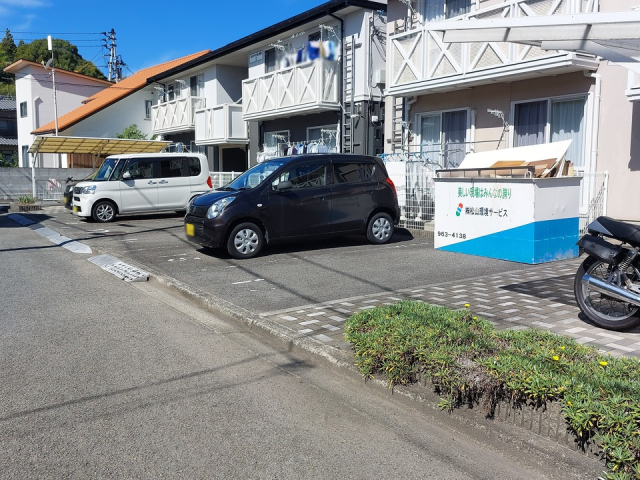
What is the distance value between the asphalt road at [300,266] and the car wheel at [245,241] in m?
0.19

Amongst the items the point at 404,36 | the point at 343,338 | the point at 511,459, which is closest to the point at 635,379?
the point at 511,459

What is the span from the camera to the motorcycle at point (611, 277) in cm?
541

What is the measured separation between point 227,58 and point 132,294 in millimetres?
18823

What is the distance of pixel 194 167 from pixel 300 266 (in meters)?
9.03

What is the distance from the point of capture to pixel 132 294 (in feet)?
26.3

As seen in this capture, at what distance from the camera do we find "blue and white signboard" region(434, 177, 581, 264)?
29.8 ft

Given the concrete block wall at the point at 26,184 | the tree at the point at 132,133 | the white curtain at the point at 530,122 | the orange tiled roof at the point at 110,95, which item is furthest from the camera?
the tree at the point at 132,133

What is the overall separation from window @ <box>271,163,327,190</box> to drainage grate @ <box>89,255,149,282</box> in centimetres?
281

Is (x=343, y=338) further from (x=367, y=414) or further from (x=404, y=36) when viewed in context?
(x=404, y=36)

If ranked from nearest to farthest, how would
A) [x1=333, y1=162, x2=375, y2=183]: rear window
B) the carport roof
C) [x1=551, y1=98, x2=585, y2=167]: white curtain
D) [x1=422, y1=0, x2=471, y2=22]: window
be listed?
1. [x1=333, y1=162, x2=375, y2=183]: rear window
2. [x1=551, y1=98, x2=585, y2=167]: white curtain
3. [x1=422, y1=0, x2=471, y2=22]: window
4. the carport roof

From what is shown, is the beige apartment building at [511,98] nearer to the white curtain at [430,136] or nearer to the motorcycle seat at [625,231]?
the white curtain at [430,136]

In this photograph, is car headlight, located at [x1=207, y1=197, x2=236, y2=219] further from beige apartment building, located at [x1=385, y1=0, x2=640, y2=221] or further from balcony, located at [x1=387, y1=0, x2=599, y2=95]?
balcony, located at [x1=387, y1=0, x2=599, y2=95]

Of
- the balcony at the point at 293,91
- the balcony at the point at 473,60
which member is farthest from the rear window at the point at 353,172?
the balcony at the point at 293,91

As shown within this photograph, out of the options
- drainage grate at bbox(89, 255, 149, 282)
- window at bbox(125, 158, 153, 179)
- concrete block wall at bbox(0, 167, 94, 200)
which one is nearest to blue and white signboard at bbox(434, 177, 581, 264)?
drainage grate at bbox(89, 255, 149, 282)
